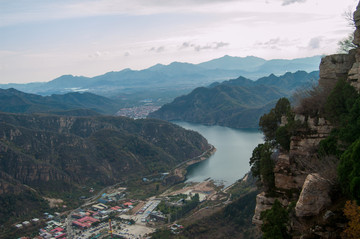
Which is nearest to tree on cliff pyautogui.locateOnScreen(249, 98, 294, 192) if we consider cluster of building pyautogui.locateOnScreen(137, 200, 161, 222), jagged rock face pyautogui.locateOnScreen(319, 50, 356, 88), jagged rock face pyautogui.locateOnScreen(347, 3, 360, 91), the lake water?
jagged rock face pyautogui.locateOnScreen(319, 50, 356, 88)

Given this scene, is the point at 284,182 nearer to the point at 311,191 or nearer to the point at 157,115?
the point at 311,191

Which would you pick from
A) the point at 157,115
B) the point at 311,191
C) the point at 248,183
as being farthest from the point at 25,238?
the point at 157,115

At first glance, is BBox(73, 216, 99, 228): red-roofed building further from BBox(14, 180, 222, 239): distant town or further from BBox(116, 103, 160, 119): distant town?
BBox(116, 103, 160, 119): distant town

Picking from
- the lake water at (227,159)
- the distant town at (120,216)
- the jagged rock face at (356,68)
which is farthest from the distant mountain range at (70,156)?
the jagged rock face at (356,68)

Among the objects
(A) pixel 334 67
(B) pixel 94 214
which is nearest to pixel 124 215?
(B) pixel 94 214

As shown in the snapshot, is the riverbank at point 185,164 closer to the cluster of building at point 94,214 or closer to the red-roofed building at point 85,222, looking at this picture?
the cluster of building at point 94,214

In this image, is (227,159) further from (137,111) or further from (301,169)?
(137,111)
